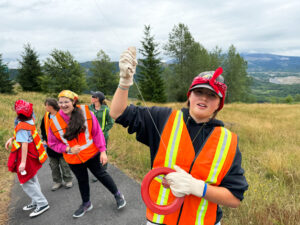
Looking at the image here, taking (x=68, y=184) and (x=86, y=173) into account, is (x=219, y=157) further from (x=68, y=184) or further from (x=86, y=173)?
(x=68, y=184)

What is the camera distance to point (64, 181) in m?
3.91

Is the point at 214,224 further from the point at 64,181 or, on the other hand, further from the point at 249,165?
the point at 64,181

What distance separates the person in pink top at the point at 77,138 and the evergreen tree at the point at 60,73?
805 inches

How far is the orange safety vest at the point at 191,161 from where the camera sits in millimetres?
1340

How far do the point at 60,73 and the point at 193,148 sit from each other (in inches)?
939

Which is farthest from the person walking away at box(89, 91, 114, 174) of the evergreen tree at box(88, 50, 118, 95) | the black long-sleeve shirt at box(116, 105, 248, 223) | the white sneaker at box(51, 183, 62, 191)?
the evergreen tree at box(88, 50, 118, 95)

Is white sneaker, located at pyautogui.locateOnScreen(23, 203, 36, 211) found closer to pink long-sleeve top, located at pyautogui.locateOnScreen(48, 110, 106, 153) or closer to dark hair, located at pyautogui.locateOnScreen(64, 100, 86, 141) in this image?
→ pink long-sleeve top, located at pyautogui.locateOnScreen(48, 110, 106, 153)

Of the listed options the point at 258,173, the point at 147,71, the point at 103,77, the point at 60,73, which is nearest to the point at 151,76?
the point at 147,71

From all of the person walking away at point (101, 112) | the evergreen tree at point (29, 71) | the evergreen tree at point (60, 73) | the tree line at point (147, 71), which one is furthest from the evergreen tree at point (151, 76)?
the person walking away at point (101, 112)

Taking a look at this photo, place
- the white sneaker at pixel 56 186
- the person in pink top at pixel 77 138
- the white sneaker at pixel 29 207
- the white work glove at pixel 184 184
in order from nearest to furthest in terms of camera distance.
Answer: the white work glove at pixel 184 184 < the person in pink top at pixel 77 138 < the white sneaker at pixel 29 207 < the white sneaker at pixel 56 186

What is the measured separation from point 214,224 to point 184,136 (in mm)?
829

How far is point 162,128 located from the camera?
1.46 metres

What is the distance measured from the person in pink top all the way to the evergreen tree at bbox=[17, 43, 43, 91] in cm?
2669

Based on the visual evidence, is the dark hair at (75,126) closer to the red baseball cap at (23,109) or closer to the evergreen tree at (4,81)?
the red baseball cap at (23,109)
